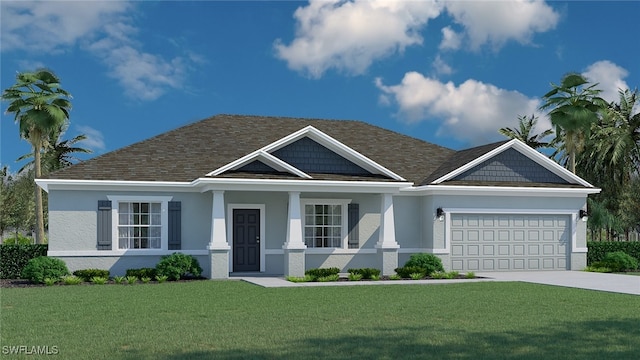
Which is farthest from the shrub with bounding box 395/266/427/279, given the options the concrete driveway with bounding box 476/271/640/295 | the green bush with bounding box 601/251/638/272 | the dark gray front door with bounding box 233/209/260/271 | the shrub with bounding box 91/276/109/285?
the shrub with bounding box 91/276/109/285

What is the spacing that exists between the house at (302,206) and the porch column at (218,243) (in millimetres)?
37

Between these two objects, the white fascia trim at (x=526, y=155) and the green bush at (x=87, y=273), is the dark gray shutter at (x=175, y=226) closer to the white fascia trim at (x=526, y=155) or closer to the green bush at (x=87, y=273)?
the green bush at (x=87, y=273)

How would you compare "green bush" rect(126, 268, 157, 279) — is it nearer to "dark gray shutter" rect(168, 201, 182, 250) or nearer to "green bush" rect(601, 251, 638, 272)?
"dark gray shutter" rect(168, 201, 182, 250)

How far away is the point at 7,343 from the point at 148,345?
2.13m

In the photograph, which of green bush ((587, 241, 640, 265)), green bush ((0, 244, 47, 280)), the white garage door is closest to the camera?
green bush ((0, 244, 47, 280))

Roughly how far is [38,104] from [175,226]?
1292 cm

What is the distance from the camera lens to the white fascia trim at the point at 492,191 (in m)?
24.5

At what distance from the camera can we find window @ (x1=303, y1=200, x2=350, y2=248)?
24.5 meters

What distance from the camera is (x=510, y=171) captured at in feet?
84.9

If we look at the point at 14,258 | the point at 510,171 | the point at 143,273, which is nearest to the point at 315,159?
the point at 143,273

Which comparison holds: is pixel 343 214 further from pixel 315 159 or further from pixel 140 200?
pixel 140 200
